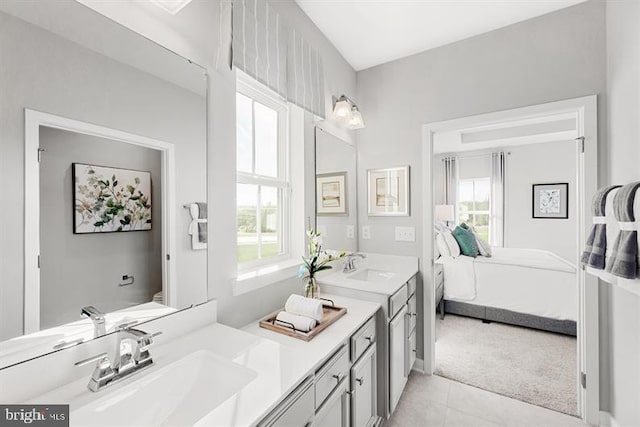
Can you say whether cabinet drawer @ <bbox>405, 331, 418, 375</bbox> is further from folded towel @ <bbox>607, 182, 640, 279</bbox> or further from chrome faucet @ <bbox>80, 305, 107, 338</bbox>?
chrome faucet @ <bbox>80, 305, 107, 338</bbox>

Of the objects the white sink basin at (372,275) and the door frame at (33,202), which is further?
the white sink basin at (372,275)

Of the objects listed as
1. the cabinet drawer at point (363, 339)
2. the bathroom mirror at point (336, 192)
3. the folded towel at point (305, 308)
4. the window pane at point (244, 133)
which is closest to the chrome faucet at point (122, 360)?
the folded towel at point (305, 308)

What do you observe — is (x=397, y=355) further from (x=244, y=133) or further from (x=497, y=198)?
(x=497, y=198)

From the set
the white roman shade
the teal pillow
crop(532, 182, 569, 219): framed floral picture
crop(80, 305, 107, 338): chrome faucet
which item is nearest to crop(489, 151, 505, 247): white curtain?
crop(532, 182, 569, 219): framed floral picture

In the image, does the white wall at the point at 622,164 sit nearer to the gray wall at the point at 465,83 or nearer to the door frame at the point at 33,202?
the gray wall at the point at 465,83

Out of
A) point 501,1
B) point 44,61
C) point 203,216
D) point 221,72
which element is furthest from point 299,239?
point 501,1

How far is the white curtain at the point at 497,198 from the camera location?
536 cm

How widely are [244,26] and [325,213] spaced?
1.33 metres

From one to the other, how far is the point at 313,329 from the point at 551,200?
5.73 meters

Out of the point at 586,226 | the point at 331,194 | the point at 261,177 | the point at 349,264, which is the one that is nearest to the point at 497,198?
the point at 586,226

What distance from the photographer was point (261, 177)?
171 cm

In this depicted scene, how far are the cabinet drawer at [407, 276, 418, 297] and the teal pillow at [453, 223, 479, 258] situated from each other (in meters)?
1.67

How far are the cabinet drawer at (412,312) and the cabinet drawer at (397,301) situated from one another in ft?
0.55

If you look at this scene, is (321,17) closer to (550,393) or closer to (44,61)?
(44,61)
